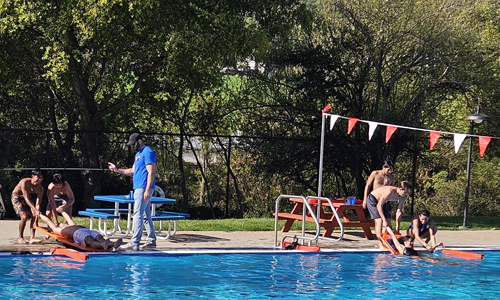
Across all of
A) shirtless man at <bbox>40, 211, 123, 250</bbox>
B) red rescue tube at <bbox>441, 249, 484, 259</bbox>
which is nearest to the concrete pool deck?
shirtless man at <bbox>40, 211, 123, 250</bbox>

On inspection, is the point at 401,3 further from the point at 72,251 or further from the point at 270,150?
the point at 72,251

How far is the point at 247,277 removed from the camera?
1040 cm

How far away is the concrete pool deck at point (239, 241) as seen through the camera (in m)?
12.1

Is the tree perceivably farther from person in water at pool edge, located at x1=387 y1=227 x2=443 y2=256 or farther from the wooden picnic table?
person in water at pool edge, located at x1=387 y1=227 x2=443 y2=256

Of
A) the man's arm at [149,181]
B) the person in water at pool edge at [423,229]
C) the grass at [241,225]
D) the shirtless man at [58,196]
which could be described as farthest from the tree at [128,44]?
the person in water at pool edge at [423,229]

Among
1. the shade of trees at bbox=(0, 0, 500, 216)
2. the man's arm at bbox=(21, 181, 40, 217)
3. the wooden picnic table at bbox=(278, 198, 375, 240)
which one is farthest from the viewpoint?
the shade of trees at bbox=(0, 0, 500, 216)

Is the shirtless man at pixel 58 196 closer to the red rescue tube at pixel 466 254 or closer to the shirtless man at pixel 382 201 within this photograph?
the shirtless man at pixel 382 201

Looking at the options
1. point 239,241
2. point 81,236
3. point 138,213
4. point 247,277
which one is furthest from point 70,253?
point 239,241

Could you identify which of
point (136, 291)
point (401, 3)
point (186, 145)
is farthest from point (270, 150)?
point (136, 291)

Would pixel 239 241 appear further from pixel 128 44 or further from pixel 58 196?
pixel 128 44

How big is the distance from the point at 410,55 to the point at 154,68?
8.27 metres

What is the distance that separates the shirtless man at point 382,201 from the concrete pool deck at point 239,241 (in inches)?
19.4

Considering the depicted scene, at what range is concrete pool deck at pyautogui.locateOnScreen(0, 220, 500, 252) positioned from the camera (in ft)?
39.8

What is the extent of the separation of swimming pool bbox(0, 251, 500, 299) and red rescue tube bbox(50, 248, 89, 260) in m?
0.10
